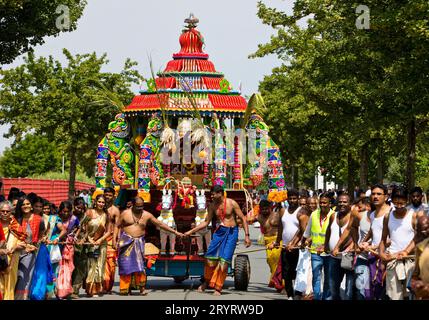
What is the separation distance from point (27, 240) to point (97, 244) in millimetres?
2746

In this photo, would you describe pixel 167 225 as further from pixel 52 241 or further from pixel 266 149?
pixel 266 149

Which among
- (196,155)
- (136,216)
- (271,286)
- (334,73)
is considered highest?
(334,73)

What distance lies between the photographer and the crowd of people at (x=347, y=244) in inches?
487

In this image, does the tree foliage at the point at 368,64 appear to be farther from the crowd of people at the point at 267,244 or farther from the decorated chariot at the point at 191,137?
the crowd of people at the point at 267,244

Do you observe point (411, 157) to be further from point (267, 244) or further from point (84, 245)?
point (84, 245)

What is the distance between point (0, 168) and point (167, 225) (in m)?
91.7

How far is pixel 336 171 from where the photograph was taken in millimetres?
66375

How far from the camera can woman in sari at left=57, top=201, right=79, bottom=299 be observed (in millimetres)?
16484

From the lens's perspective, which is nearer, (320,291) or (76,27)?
(320,291)

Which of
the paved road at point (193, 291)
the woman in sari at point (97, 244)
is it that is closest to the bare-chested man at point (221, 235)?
the paved road at point (193, 291)

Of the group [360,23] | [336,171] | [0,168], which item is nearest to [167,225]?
[360,23]

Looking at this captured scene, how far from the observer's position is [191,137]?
84.7 ft

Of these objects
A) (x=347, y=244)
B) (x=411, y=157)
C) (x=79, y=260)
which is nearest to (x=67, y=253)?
(x=79, y=260)

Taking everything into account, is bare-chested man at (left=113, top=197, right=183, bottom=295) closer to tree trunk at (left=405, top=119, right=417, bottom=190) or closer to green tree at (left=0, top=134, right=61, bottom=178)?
tree trunk at (left=405, top=119, right=417, bottom=190)
